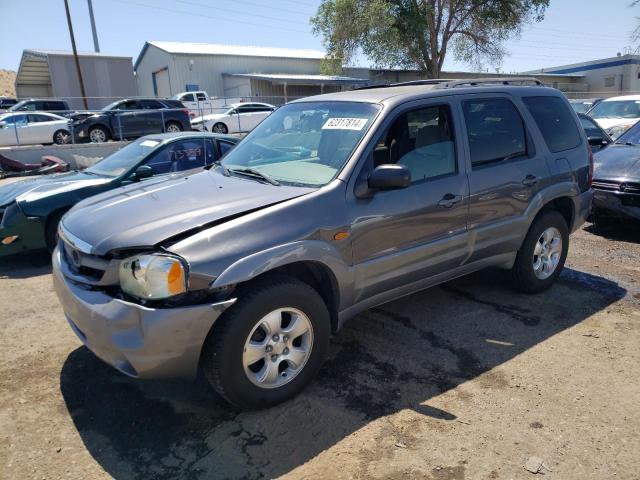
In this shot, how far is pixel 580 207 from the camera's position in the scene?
16.0 feet

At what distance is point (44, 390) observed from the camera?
10.7ft

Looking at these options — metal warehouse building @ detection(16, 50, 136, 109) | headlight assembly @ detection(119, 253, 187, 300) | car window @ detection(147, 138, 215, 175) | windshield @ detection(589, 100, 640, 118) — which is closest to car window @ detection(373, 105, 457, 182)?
headlight assembly @ detection(119, 253, 187, 300)

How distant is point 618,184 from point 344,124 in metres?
4.58

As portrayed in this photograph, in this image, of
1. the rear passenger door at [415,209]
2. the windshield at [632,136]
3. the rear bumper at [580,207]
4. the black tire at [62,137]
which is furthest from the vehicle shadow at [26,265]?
the black tire at [62,137]

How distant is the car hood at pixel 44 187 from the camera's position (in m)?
5.74

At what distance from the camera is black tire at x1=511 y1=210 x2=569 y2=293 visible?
4504 mm

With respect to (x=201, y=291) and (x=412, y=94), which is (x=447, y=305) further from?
(x=201, y=291)

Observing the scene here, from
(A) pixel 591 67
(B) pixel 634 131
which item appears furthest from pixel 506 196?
(A) pixel 591 67

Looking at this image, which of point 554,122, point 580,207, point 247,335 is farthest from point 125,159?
point 580,207

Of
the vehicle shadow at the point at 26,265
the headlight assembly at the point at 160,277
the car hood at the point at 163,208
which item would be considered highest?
the car hood at the point at 163,208

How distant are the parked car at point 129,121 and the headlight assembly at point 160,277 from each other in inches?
606

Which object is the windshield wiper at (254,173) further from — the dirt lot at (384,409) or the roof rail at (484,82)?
the roof rail at (484,82)

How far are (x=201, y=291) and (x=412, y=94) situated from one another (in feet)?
7.24

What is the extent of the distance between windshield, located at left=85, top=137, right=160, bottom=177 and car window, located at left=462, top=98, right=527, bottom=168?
4.10m
